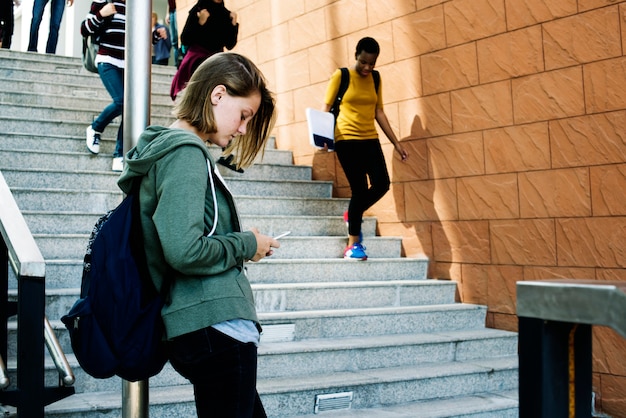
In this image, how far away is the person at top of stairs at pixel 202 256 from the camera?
161cm

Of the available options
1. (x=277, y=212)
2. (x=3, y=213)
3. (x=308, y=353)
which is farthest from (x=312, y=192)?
(x=3, y=213)

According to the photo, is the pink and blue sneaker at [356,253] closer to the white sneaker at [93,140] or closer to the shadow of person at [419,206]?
the shadow of person at [419,206]

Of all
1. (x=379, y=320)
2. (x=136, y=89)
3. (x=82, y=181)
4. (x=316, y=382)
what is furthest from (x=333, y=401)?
(x=82, y=181)

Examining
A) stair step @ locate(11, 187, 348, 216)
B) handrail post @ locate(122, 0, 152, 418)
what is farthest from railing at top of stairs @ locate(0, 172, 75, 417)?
stair step @ locate(11, 187, 348, 216)

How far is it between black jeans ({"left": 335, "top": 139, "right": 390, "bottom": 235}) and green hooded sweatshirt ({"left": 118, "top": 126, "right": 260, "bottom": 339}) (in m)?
3.59

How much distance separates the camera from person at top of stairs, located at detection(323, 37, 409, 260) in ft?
17.4

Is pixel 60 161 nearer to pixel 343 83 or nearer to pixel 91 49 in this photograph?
pixel 91 49

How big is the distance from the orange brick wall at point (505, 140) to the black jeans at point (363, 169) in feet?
1.22

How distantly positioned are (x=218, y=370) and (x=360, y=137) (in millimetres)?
3921

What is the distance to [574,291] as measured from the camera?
95cm

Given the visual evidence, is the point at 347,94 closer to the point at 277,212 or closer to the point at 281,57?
the point at 277,212

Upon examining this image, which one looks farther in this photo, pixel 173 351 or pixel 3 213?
pixel 3 213

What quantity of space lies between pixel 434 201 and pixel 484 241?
0.56 meters

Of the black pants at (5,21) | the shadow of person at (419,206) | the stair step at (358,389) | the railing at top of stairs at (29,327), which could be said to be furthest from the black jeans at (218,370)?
the black pants at (5,21)
